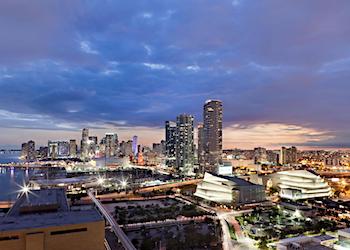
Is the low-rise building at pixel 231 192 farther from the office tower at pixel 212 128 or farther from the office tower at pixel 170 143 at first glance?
the office tower at pixel 170 143

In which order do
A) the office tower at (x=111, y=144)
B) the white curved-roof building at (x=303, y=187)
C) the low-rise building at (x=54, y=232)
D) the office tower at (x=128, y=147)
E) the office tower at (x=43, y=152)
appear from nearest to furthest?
the low-rise building at (x=54, y=232) < the white curved-roof building at (x=303, y=187) < the office tower at (x=128, y=147) < the office tower at (x=111, y=144) < the office tower at (x=43, y=152)

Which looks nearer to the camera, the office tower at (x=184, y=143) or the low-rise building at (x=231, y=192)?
the low-rise building at (x=231, y=192)

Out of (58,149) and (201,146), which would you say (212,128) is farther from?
(58,149)

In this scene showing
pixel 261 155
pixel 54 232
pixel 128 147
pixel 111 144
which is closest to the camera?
pixel 54 232

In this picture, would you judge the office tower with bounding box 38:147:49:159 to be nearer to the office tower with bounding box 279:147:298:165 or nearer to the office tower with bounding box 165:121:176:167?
the office tower with bounding box 165:121:176:167

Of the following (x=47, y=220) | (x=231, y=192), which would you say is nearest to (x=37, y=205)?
(x=47, y=220)

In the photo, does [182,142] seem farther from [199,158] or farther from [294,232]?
[294,232]

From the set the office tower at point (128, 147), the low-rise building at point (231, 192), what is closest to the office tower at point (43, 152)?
the office tower at point (128, 147)
